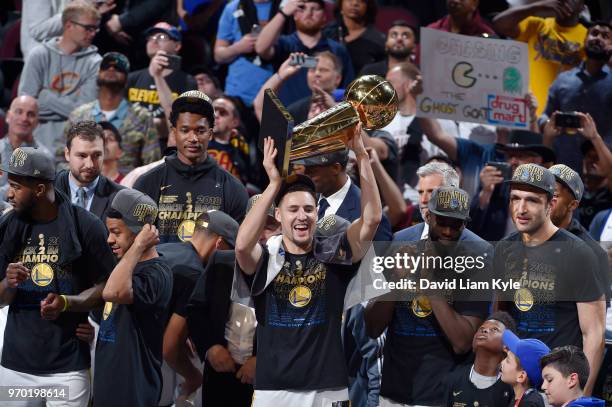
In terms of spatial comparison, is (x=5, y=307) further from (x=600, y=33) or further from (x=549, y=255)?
(x=600, y=33)

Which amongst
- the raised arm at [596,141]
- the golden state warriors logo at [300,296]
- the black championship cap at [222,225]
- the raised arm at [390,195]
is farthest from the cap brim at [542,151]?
the golden state warriors logo at [300,296]

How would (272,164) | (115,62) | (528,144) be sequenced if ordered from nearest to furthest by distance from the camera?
(272,164) → (528,144) → (115,62)

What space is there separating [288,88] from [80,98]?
5.85ft

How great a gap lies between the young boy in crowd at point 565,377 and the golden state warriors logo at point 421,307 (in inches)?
32.2

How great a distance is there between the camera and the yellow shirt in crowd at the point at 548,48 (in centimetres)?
1011

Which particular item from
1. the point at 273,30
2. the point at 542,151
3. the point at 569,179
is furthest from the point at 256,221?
the point at 273,30

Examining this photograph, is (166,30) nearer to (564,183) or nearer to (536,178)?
(564,183)

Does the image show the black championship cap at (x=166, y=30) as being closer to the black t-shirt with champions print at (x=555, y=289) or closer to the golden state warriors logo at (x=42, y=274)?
the golden state warriors logo at (x=42, y=274)

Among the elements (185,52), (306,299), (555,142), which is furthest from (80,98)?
(306,299)

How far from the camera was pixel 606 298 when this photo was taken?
6684 mm

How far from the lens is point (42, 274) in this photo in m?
6.69

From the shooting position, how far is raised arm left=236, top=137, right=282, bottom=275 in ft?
20.1

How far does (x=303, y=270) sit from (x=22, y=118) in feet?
13.7

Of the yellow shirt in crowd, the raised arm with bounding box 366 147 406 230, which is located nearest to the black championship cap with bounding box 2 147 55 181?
the raised arm with bounding box 366 147 406 230
